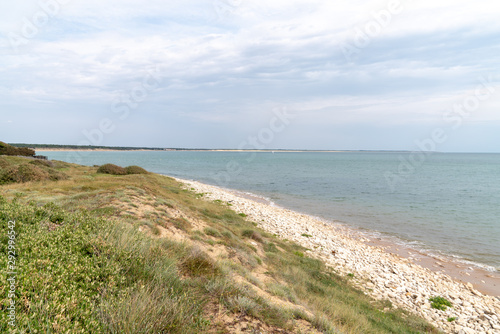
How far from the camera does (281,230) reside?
62.1ft

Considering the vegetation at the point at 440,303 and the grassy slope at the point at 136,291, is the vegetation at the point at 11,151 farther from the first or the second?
the vegetation at the point at 440,303

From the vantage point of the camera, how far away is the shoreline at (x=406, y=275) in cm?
1002

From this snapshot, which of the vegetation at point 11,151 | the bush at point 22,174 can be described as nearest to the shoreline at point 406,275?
the bush at point 22,174

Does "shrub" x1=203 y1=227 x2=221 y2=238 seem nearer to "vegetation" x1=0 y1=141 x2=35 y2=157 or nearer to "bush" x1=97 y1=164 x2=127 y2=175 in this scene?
"bush" x1=97 y1=164 x2=127 y2=175

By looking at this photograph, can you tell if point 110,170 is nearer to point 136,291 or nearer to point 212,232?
point 212,232

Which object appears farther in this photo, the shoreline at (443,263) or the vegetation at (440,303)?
the shoreline at (443,263)

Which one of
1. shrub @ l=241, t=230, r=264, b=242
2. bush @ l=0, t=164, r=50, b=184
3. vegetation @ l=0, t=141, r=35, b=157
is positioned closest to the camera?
shrub @ l=241, t=230, r=264, b=242

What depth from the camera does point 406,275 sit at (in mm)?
13141

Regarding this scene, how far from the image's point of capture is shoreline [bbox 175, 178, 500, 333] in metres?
10.0

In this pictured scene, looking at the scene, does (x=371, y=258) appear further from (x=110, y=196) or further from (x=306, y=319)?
(x=110, y=196)

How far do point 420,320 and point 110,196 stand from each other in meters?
13.5

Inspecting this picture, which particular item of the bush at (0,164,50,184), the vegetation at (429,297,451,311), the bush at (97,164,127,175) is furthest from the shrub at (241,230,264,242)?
the bush at (97,164,127,175)

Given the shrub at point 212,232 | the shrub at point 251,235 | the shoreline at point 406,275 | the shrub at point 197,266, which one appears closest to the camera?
the shrub at point 197,266

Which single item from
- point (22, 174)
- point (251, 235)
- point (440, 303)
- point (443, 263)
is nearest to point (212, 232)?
point (251, 235)
